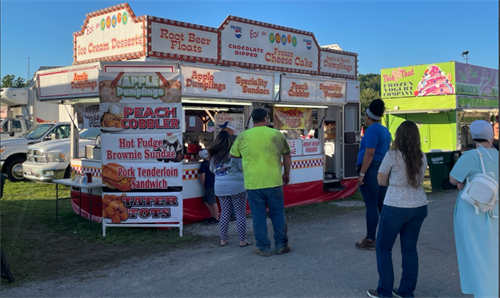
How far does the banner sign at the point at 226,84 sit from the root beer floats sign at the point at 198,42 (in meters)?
0.27

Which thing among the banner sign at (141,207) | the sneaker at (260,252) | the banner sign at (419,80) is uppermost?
the banner sign at (419,80)

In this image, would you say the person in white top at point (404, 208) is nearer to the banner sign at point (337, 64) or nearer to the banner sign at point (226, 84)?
the banner sign at point (226, 84)

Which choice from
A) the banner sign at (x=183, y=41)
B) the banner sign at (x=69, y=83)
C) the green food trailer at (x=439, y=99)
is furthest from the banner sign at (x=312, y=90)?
the green food trailer at (x=439, y=99)

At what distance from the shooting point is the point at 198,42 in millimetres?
7863

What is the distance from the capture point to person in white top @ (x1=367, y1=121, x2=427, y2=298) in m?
4.16

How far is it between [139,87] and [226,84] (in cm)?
179

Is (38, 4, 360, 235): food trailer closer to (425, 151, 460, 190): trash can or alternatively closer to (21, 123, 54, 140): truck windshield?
(425, 151, 460, 190): trash can

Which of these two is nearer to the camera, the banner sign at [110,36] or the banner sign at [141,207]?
the banner sign at [141,207]

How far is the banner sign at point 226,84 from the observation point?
24.8 ft

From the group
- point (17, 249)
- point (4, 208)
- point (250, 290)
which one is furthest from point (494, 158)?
point (4, 208)

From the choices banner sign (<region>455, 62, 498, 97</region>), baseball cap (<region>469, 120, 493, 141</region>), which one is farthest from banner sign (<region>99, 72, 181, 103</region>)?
banner sign (<region>455, 62, 498, 97</region>)

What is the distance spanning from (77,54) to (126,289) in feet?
17.5

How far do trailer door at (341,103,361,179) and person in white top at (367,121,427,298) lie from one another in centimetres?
672

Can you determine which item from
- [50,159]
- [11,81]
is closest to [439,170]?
[50,159]
